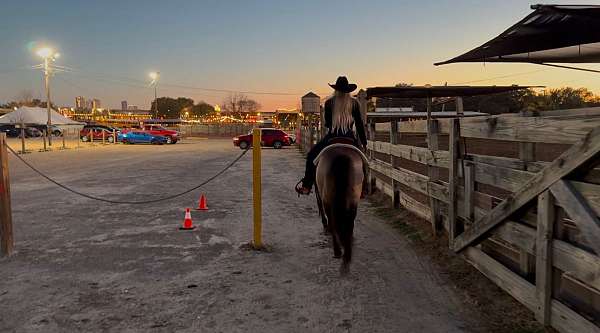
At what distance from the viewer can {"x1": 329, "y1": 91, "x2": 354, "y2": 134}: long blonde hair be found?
16.1 ft

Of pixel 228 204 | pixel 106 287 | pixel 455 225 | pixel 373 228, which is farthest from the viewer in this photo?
pixel 228 204

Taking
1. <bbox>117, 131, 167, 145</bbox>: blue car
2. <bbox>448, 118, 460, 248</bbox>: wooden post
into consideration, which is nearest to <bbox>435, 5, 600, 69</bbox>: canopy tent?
<bbox>448, 118, 460, 248</bbox>: wooden post

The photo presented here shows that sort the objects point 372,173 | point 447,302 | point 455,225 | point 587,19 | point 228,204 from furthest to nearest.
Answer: point 372,173 < point 228,204 < point 455,225 < point 587,19 < point 447,302

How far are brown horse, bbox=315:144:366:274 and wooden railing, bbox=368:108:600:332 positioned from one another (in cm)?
138

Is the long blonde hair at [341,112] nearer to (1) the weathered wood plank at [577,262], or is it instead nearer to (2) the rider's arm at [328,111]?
(2) the rider's arm at [328,111]

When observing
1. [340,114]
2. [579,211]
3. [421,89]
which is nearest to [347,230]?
[340,114]

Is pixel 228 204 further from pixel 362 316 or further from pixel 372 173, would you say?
pixel 362 316

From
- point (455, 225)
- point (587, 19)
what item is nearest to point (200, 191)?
point (455, 225)

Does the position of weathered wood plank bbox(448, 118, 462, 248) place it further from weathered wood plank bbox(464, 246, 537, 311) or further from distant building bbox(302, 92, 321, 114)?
distant building bbox(302, 92, 321, 114)

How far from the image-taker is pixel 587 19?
16.4ft

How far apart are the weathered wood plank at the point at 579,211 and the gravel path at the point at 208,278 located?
4.40ft

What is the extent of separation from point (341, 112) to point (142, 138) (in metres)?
38.6

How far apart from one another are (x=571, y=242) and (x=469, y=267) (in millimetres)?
1850

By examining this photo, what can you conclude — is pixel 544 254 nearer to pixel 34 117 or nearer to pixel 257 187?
pixel 257 187
